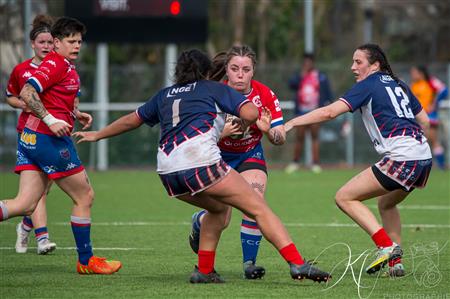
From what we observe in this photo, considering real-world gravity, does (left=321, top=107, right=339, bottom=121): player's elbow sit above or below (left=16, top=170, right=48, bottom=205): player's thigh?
above

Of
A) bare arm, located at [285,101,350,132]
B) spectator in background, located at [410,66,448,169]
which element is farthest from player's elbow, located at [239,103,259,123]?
spectator in background, located at [410,66,448,169]

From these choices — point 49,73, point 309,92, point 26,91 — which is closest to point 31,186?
point 26,91

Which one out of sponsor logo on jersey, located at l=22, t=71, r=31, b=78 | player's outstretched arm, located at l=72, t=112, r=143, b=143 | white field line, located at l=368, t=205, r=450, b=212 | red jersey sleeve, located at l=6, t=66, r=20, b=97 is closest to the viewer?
player's outstretched arm, located at l=72, t=112, r=143, b=143

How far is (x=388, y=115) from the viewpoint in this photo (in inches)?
348

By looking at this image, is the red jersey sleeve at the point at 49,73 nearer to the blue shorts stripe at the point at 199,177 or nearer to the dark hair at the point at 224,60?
the dark hair at the point at 224,60

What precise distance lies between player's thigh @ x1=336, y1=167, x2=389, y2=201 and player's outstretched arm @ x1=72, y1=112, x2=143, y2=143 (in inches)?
74.1

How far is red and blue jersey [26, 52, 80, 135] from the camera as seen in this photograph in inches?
344

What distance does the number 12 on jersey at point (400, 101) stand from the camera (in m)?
8.86

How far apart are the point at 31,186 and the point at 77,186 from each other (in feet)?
1.26

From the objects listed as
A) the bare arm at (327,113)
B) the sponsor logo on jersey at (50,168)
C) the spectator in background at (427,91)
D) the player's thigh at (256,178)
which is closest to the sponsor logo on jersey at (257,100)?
the bare arm at (327,113)

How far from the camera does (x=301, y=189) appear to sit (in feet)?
59.4

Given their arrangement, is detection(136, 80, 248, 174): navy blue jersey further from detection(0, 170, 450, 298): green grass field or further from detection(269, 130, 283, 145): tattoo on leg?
detection(0, 170, 450, 298): green grass field

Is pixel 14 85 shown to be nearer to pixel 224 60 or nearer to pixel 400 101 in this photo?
pixel 224 60

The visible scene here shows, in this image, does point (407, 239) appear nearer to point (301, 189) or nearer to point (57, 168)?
point (57, 168)
